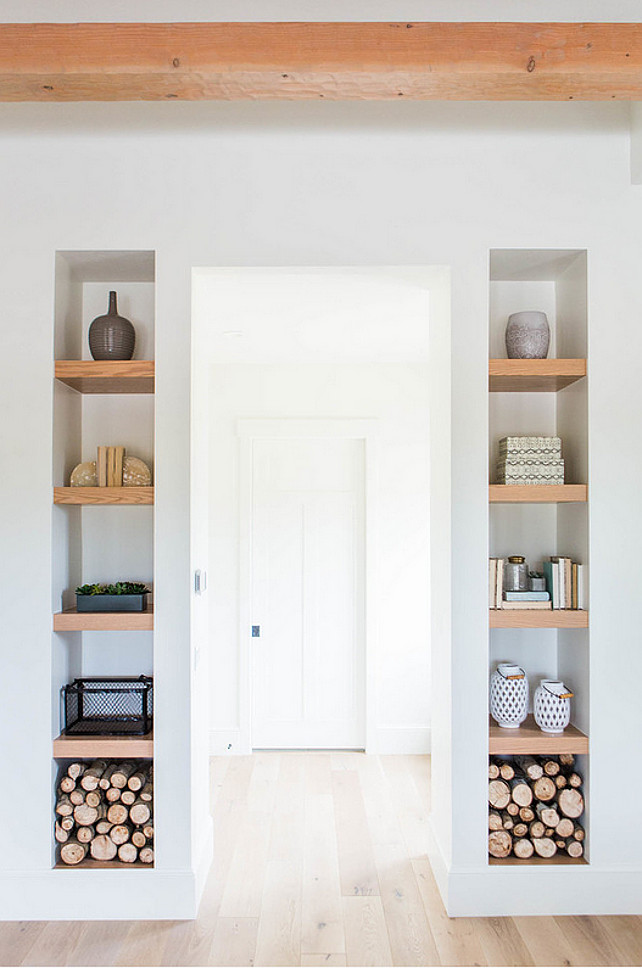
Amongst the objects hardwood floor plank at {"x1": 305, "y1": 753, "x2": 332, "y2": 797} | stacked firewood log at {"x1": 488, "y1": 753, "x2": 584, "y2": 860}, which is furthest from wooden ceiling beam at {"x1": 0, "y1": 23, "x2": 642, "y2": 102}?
hardwood floor plank at {"x1": 305, "y1": 753, "x2": 332, "y2": 797}

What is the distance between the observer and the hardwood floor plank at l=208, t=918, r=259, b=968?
2.52m

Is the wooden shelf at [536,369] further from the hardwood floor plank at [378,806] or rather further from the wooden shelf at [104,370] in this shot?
the hardwood floor plank at [378,806]

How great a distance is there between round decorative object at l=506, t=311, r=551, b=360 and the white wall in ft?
0.61

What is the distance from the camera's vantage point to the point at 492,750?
2.85 meters

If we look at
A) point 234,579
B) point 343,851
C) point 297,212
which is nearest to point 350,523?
point 234,579

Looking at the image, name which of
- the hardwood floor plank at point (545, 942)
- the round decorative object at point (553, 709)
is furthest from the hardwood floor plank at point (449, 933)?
the round decorative object at point (553, 709)

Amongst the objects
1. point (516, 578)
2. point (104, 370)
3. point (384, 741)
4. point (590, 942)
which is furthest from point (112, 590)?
point (384, 741)

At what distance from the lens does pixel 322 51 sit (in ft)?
7.36

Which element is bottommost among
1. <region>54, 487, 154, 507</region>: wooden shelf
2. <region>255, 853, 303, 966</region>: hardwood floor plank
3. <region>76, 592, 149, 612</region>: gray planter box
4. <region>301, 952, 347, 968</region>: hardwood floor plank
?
<region>255, 853, 303, 966</region>: hardwood floor plank

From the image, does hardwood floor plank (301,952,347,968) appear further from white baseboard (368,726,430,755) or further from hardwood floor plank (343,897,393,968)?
white baseboard (368,726,430,755)

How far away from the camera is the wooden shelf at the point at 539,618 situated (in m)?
2.85

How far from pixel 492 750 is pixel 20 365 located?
225 centimetres

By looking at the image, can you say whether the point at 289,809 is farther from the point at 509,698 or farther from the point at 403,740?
the point at 509,698

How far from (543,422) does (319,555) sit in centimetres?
229
